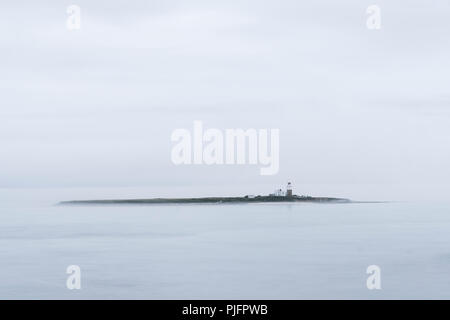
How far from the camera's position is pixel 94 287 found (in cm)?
2655

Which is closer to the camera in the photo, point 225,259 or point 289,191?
point 225,259

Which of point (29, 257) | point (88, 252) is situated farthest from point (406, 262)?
point (29, 257)

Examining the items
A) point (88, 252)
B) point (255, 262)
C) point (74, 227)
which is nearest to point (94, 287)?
point (255, 262)

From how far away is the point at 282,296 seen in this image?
79.6ft

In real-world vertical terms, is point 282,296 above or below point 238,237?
below

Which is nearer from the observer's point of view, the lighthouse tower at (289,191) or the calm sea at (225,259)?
the calm sea at (225,259)

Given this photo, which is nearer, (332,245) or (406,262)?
(406,262)

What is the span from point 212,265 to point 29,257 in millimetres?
12024

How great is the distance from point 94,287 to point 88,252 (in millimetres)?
13197

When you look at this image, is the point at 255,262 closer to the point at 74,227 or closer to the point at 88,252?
the point at 88,252

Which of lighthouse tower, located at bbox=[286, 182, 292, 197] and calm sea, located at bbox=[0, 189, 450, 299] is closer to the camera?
calm sea, located at bbox=[0, 189, 450, 299]
